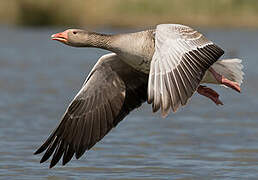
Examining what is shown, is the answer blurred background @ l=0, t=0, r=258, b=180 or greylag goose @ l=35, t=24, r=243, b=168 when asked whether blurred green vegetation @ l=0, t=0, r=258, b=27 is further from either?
greylag goose @ l=35, t=24, r=243, b=168

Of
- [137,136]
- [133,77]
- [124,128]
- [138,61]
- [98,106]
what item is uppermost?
[138,61]

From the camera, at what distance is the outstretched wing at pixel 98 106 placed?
898 cm

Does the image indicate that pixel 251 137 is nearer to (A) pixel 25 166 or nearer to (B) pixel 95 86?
(B) pixel 95 86

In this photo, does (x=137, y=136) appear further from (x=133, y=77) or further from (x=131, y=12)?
(x=131, y=12)

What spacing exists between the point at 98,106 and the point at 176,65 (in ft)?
7.28

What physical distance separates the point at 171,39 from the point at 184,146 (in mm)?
3215

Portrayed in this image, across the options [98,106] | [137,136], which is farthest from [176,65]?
[137,136]

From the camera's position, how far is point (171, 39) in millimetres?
7703

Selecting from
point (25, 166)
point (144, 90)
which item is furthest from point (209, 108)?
point (25, 166)

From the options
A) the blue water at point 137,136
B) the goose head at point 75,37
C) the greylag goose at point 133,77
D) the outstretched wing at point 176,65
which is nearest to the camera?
the outstretched wing at point 176,65

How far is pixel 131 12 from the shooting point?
32.1 meters

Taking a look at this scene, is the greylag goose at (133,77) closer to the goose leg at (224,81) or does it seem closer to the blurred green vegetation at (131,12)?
the goose leg at (224,81)

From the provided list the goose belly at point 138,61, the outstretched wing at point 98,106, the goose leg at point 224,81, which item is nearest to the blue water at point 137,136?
the outstretched wing at point 98,106

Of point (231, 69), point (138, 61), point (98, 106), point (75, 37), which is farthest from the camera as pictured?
point (231, 69)
